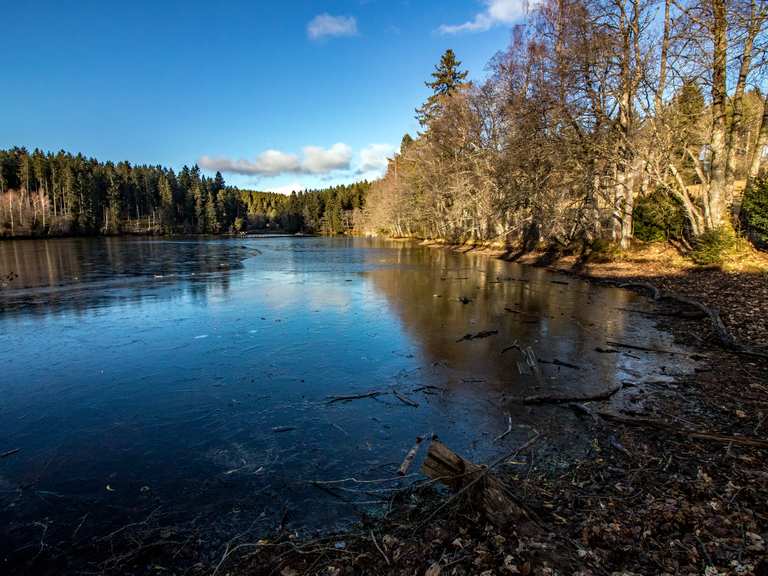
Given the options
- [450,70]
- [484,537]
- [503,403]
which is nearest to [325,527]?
[484,537]

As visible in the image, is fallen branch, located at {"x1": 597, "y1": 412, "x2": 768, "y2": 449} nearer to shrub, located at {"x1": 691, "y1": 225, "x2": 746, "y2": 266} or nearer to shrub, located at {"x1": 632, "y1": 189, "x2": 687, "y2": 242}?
shrub, located at {"x1": 691, "y1": 225, "x2": 746, "y2": 266}

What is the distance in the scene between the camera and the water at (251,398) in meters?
4.66

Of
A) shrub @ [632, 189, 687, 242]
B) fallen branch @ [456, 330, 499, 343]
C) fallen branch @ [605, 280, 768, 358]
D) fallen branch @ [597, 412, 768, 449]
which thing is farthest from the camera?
shrub @ [632, 189, 687, 242]

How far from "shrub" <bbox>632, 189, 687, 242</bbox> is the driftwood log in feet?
78.4

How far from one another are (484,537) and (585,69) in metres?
23.5

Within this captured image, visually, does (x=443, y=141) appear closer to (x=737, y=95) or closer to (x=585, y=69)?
(x=585, y=69)

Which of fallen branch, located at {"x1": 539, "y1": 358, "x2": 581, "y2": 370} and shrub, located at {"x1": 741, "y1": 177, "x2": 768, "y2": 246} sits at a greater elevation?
shrub, located at {"x1": 741, "y1": 177, "x2": 768, "y2": 246}

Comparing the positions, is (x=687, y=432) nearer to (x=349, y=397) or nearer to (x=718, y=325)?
(x=349, y=397)

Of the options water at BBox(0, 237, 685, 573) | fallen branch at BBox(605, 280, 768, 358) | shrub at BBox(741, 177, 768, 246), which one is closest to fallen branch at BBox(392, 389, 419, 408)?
water at BBox(0, 237, 685, 573)

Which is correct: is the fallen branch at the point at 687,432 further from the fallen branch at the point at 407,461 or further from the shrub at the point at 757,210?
the shrub at the point at 757,210

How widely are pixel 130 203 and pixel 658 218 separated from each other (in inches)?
5114

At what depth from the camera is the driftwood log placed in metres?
3.97

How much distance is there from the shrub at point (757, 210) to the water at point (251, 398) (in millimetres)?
6388

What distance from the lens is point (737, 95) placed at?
18.0 m
